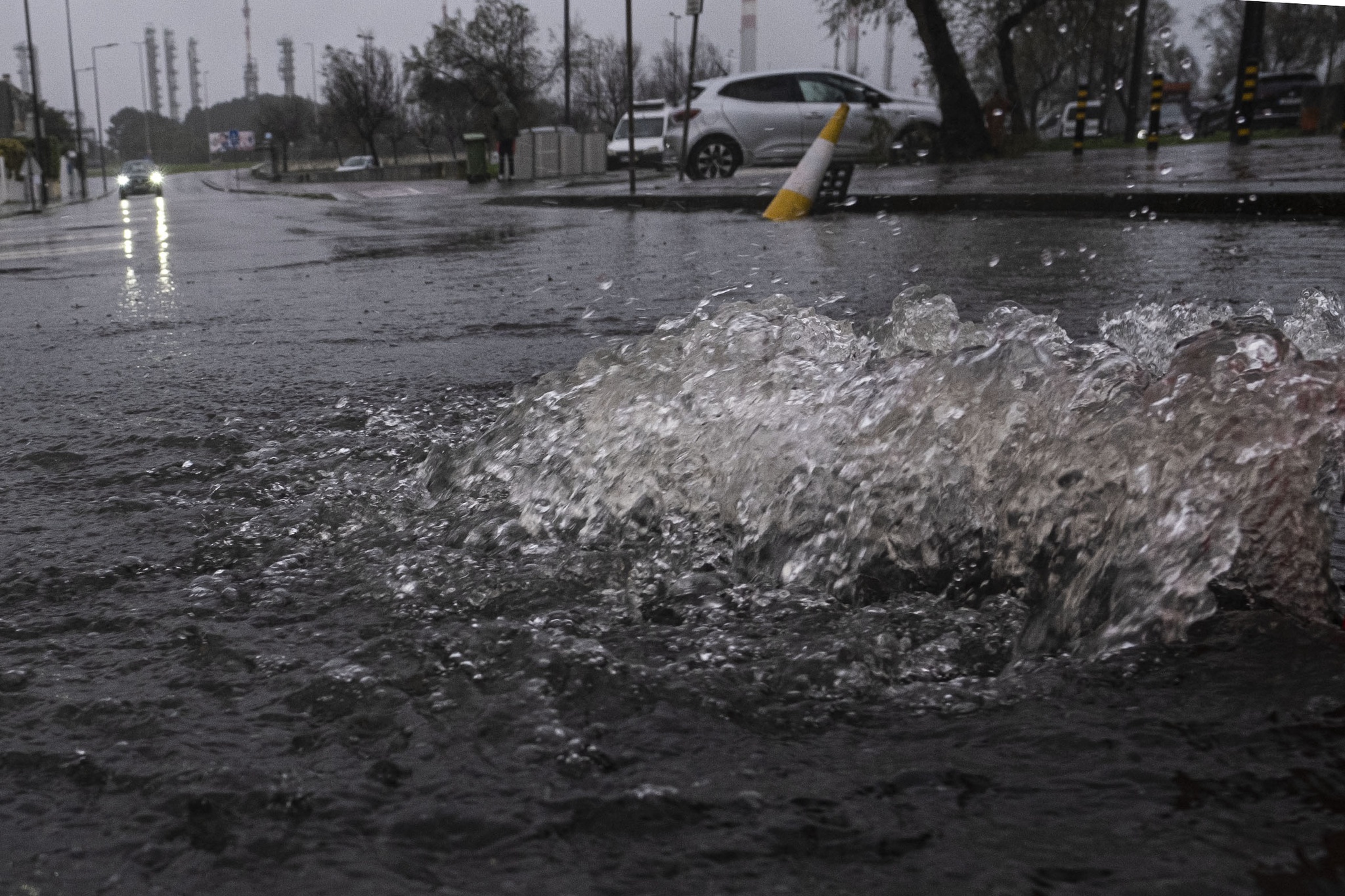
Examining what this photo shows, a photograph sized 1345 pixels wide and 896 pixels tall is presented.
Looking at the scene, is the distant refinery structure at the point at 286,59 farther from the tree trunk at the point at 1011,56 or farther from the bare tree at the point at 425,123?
the tree trunk at the point at 1011,56

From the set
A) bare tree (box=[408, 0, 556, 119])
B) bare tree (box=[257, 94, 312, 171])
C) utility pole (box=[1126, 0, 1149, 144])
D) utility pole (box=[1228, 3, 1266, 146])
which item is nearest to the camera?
utility pole (box=[1228, 3, 1266, 146])

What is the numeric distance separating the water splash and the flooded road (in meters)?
0.07

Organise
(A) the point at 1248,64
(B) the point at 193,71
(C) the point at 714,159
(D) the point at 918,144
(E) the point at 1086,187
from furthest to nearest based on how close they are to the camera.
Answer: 1. (B) the point at 193,71
2. (D) the point at 918,144
3. (A) the point at 1248,64
4. (C) the point at 714,159
5. (E) the point at 1086,187

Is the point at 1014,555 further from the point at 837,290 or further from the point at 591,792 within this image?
the point at 837,290

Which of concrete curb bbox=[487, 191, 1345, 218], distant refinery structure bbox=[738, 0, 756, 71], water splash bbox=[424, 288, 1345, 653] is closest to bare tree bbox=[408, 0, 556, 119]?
distant refinery structure bbox=[738, 0, 756, 71]

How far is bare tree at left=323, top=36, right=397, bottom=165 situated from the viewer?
223 feet

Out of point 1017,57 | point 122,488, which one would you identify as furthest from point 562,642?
point 1017,57

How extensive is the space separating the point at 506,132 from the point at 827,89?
14689 millimetres

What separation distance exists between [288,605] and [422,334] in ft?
9.94

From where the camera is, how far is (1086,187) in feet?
35.4

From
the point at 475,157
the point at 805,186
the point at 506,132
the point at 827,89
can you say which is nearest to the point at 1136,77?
the point at 827,89

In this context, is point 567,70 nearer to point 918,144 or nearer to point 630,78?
point 918,144

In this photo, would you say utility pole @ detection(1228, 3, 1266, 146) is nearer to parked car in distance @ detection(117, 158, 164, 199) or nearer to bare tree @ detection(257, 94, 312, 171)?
parked car in distance @ detection(117, 158, 164, 199)

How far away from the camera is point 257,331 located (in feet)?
16.4
